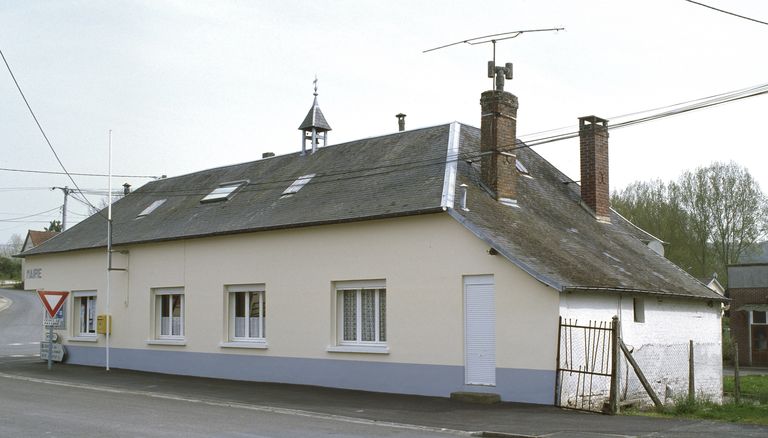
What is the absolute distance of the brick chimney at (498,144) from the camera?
1825 cm

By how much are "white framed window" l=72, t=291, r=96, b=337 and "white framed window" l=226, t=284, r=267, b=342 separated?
6.82 meters

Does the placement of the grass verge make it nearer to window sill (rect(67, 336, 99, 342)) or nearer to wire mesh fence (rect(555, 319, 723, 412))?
wire mesh fence (rect(555, 319, 723, 412))

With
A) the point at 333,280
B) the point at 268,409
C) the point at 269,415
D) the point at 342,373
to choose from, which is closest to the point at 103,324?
the point at 333,280

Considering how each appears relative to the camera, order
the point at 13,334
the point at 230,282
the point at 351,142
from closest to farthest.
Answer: the point at 230,282
the point at 351,142
the point at 13,334

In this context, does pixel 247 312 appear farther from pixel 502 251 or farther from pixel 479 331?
pixel 502 251

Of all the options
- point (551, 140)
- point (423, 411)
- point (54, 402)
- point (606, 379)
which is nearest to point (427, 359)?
point (423, 411)

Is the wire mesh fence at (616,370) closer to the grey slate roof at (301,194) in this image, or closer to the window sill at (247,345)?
the grey slate roof at (301,194)

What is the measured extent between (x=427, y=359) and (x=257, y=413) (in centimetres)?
400

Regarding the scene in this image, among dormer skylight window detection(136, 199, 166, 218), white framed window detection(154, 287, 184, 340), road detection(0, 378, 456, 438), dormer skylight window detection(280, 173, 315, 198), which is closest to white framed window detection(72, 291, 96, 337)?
dormer skylight window detection(136, 199, 166, 218)

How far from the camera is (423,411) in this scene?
1459 centimetres

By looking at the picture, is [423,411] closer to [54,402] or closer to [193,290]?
[54,402]

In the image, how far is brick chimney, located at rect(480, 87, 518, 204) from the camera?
18250mm

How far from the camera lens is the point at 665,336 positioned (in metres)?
18.7

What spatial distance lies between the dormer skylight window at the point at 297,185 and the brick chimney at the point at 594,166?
746cm
